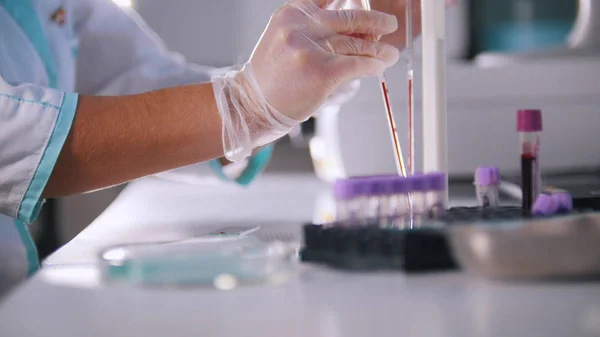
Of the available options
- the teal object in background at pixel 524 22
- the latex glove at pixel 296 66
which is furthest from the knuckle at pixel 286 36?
the teal object in background at pixel 524 22

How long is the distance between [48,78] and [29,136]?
335mm

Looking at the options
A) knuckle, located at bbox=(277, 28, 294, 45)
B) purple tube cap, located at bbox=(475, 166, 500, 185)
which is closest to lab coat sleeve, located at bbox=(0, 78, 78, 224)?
knuckle, located at bbox=(277, 28, 294, 45)

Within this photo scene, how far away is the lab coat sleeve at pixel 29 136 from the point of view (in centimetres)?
87

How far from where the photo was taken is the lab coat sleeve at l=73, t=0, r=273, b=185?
4.45ft

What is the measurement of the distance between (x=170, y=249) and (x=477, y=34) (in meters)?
1.14

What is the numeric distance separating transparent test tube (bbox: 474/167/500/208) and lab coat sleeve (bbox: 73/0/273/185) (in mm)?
647

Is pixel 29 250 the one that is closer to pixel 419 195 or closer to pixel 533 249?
pixel 419 195

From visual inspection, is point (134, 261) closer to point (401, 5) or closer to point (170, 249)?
point (170, 249)

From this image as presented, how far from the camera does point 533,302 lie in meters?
0.51

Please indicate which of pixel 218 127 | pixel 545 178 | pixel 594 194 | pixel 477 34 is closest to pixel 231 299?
pixel 218 127

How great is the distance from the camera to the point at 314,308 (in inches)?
20.9

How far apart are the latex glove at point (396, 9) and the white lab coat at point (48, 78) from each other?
0.38 metres

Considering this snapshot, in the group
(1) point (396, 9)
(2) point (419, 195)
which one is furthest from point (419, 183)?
(1) point (396, 9)

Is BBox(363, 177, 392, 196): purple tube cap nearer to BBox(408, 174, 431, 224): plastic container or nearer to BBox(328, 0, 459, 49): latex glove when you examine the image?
BBox(408, 174, 431, 224): plastic container
